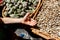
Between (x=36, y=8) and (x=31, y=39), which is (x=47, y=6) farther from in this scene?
(x=31, y=39)

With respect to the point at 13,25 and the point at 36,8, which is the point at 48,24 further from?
the point at 13,25

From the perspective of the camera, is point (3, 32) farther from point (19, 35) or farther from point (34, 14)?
point (34, 14)

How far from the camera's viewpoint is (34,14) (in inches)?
88.1

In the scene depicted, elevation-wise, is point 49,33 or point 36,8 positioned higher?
point 36,8

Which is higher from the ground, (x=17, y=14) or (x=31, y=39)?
(x=17, y=14)

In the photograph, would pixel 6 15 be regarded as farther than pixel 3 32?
Yes

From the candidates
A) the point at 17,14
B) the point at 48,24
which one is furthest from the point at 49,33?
the point at 17,14

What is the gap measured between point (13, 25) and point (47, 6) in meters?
0.41

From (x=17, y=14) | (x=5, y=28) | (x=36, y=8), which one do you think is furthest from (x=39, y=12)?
(x=5, y=28)

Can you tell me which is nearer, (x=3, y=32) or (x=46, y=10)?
(x=3, y=32)

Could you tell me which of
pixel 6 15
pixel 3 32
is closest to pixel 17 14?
pixel 6 15

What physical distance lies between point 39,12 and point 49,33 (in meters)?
0.26

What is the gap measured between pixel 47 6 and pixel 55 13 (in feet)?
0.43

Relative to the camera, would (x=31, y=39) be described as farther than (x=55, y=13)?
No
